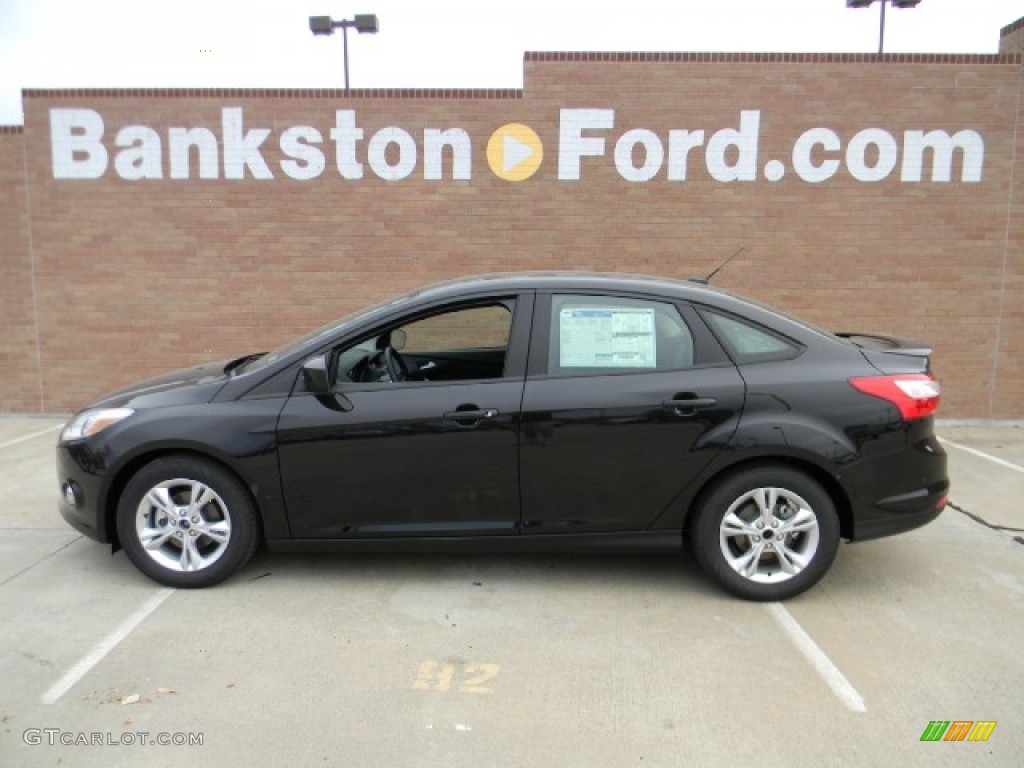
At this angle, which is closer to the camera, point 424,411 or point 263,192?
point 424,411

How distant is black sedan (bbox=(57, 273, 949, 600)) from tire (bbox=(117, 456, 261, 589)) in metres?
0.01

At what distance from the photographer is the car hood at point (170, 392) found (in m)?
3.92

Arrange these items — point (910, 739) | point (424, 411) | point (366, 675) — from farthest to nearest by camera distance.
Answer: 1. point (424, 411)
2. point (366, 675)
3. point (910, 739)

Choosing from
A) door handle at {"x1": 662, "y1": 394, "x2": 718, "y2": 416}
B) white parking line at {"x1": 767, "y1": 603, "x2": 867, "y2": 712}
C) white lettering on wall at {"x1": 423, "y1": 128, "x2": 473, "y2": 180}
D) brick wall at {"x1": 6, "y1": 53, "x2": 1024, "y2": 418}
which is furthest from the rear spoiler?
white lettering on wall at {"x1": 423, "y1": 128, "x2": 473, "y2": 180}

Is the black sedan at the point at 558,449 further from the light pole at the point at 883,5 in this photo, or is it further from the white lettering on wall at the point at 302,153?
the light pole at the point at 883,5

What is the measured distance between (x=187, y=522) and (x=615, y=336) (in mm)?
2307

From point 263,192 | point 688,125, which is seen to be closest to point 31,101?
point 263,192

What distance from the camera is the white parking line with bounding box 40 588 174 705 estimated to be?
3.13 meters

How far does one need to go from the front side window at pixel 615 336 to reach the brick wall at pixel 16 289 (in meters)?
6.55

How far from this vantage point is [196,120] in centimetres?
769

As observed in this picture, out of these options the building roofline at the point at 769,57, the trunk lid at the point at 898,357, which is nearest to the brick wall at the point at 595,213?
the building roofline at the point at 769,57

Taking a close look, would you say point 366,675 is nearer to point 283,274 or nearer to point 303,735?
point 303,735

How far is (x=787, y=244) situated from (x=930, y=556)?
12.9 ft

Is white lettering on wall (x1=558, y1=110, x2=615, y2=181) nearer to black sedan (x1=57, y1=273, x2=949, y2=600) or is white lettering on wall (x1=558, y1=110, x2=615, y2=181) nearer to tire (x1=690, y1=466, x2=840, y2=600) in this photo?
black sedan (x1=57, y1=273, x2=949, y2=600)
